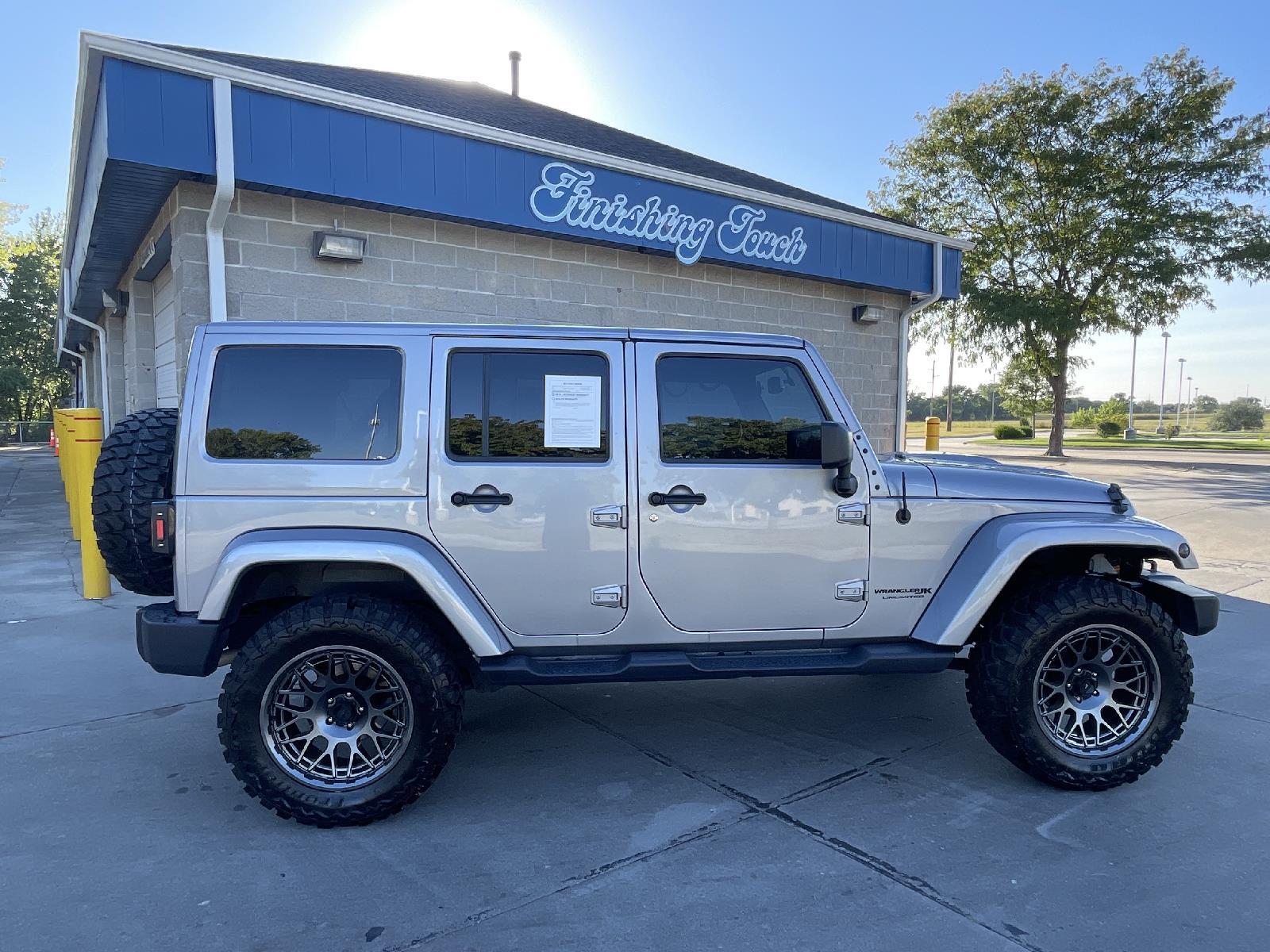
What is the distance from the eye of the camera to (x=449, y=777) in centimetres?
369

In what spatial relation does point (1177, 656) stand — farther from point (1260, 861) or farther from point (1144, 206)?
point (1144, 206)

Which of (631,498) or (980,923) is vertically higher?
(631,498)

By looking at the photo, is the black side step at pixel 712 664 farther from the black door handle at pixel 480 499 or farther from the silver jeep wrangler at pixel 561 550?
the black door handle at pixel 480 499

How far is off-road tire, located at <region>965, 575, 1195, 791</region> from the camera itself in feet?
11.4

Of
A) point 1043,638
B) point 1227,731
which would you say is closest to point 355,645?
point 1043,638

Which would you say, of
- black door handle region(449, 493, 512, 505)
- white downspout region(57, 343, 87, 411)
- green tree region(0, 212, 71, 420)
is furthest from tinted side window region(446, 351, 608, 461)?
green tree region(0, 212, 71, 420)

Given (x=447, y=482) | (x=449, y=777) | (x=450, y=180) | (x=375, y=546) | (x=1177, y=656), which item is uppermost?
(x=450, y=180)

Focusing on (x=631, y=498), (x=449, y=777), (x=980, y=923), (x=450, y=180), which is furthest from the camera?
(x=450, y=180)

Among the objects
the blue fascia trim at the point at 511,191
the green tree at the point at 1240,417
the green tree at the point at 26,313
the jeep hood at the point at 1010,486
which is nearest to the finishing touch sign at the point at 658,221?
the blue fascia trim at the point at 511,191

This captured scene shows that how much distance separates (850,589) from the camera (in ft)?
11.8

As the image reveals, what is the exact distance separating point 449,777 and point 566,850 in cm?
86

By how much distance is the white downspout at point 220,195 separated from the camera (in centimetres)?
561

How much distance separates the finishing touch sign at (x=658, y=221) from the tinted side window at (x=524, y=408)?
161 inches

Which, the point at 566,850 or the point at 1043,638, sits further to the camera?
the point at 1043,638
